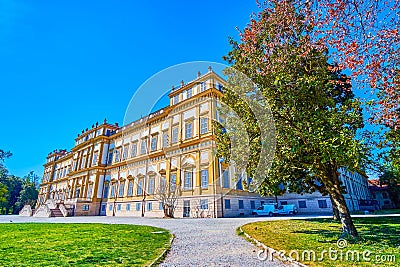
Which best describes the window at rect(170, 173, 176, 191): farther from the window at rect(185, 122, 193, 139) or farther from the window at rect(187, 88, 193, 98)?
the window at rect(187, 88, 193, 98)

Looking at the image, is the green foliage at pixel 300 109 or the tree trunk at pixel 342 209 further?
the tree trunk at pixel 342 209

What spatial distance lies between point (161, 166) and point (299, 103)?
68.1 feet

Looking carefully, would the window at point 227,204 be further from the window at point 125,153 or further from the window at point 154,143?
Result: the window at point 125,153

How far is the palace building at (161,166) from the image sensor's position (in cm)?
2195

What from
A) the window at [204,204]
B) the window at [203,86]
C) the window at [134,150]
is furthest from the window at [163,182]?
the window at [203,86]

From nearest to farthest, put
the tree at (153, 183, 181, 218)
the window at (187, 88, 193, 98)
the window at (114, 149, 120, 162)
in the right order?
the tree at (153, 183, 181, 218) < the window at (187, 88, 193, 98) < the window at (114, 149, 120, 162)

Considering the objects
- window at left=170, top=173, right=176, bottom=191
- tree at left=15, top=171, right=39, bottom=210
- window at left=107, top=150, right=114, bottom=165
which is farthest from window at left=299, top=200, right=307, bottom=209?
tree at left=15, top=171, right=39, bottom=210

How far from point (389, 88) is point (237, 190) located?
62.0ft

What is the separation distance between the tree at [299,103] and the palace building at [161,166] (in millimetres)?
12699

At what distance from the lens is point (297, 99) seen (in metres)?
7.84

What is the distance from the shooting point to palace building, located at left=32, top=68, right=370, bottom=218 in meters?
22.0

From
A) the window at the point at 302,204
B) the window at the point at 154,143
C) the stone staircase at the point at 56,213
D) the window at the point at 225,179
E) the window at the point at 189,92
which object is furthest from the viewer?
the stone staircase at the point at 56,213

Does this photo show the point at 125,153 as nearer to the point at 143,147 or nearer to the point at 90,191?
the point at 143,147

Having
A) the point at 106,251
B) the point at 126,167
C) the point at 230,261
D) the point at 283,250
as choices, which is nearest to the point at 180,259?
the point at 230,261
